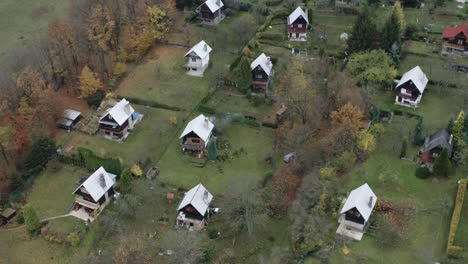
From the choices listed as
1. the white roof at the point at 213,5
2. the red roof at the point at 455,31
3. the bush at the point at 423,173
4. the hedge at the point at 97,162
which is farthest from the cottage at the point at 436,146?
the white roof at the point at 213,5

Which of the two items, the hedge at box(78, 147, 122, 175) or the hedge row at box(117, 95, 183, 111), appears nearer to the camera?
the hedge at box(78, 147, 122, 175)

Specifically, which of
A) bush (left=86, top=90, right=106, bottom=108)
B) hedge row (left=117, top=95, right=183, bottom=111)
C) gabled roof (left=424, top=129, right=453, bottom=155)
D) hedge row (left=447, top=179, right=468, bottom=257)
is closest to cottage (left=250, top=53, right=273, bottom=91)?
hedge row (left=117, top=95, right=183, bottom=111)

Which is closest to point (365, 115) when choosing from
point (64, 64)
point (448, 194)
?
point (448, 194)

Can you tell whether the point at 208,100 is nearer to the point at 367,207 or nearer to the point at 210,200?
the point at 210,200

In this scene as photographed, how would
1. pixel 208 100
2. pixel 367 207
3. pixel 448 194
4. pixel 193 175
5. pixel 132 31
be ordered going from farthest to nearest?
pixel 132 31 → pixel 208 100 → pixel 193 175 → pixel 448 194 → pixel 367 207

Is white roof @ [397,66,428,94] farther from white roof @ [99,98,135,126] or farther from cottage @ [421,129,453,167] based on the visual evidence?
white roof @ [99,98,135,126]

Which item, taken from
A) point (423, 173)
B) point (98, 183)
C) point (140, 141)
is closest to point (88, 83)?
point (140, 141)
